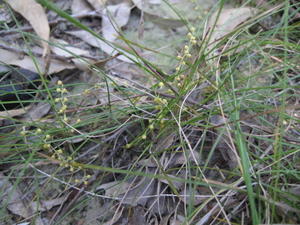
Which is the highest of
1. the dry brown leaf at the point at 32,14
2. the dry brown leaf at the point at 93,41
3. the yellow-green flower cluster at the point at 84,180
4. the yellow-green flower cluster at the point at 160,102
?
the dry brown leaf at the point at 32,14

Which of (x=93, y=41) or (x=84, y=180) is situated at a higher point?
(x=93, y=41)

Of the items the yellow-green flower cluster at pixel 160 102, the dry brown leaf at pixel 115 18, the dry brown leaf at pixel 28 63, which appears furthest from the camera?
the dry brown leaf at pixel 115 18

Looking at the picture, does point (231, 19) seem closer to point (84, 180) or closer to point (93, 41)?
point (93, 41)

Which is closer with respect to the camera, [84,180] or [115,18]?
[84,180]

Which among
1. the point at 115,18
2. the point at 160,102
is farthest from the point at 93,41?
the point at 160,102

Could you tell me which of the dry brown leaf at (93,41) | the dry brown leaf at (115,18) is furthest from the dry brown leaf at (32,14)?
the dry brown leaf at (115,18)

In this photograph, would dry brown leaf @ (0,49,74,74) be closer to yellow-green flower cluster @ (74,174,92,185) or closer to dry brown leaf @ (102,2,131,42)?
dry brown leaf @ (102,2,131,42)

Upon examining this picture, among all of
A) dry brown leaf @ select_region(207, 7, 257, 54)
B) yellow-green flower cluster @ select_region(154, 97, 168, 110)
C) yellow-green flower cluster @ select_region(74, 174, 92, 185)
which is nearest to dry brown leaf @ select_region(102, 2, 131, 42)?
dry brown leaf @ select_region(207, 7, 257, 54)

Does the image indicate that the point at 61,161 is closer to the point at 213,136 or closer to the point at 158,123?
the point at 158,123

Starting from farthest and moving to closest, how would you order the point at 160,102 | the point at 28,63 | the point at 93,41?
the point at 93,41, the point at 28,63, the point at 160,102

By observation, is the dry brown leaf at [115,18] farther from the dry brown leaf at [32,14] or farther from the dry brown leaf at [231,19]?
the dry brown leaf at [231,19]

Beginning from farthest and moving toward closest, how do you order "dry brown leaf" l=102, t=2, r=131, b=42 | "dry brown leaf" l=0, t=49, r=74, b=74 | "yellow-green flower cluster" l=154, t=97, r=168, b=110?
"dry brown leaf" l=102, t=2, r=131, b=42
"dry brown leaf" l=0, t=49, r=74, b=74
"yellow-green flower cluster" l=154, t=97, r=168, b=110
